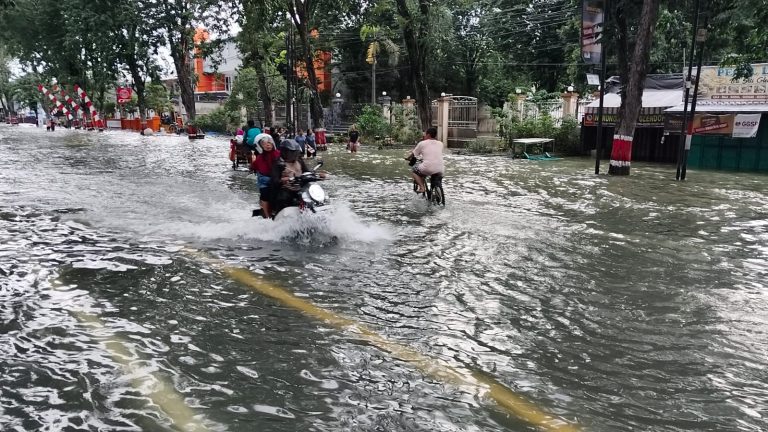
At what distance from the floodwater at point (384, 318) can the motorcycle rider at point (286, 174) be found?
1.49 ft

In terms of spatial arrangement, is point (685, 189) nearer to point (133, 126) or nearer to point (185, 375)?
point (185, 375)

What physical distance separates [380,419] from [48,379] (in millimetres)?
2423

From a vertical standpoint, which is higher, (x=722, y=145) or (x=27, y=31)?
(x=27, y=31)

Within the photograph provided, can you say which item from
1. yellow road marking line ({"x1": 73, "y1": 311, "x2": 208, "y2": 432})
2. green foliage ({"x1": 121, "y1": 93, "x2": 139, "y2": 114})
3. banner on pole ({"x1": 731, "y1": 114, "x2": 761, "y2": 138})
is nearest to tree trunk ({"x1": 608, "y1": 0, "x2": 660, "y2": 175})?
banner on pole ({"x1": 731, "y1": 114, "x2": 761, "y2": 138})

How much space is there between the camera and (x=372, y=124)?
3447cm

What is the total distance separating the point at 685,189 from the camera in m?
15.5

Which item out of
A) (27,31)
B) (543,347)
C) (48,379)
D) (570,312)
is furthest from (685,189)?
(27,31)

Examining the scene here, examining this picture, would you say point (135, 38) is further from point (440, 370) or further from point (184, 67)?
point (440, 370)

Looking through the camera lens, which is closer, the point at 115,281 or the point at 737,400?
the point at 737,400

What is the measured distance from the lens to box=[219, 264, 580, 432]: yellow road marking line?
3.79 meters

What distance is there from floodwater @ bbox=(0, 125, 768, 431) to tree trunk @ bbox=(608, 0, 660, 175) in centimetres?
689

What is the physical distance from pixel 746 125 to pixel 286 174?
18033mm

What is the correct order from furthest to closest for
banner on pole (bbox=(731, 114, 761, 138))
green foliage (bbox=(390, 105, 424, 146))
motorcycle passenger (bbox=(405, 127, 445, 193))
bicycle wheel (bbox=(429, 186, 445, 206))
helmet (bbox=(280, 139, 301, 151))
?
1. green foliage (bbox=(390, 105, 424, 146))
2. banner on pole (bbox=(731, 114, 761, 138))
3. bicycle wheel (bbox=(429, 186, 445, 206))
4. motorcycle passenger (bbox=(405, 127, 445, 193))
5. helmet (bbox=(280, 139, 301, 151))

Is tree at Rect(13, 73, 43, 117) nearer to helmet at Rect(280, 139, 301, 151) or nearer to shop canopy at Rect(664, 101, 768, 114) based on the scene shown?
shop canopy at Rect(664, 101, 768, 114)
